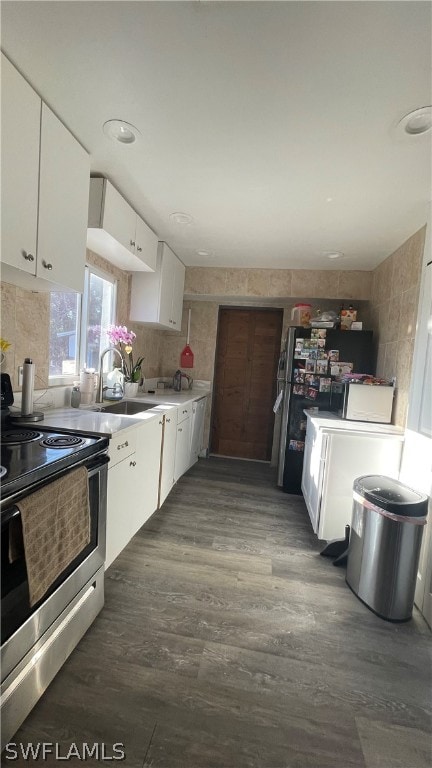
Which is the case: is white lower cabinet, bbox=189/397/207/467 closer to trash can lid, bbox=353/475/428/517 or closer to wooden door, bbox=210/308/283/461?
wooden door, bbox=210/308/283/461

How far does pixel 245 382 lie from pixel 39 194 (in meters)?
3.13

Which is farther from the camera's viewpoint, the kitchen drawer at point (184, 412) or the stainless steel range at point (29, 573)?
the kitchen drawer at point (184, 412)

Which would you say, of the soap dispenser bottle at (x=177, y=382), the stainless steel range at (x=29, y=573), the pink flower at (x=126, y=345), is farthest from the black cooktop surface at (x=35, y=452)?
the soap dispenser bottle at (x=177, y=382)

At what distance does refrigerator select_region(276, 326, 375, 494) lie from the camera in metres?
2.96

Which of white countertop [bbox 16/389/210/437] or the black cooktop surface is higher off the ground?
white countertop [bbox 16/389/210/437]

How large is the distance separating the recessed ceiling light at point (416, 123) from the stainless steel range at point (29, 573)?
1892 millimetres

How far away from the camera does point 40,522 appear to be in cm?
96

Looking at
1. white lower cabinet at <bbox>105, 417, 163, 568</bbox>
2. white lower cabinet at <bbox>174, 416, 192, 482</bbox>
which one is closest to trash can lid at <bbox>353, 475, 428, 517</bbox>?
white lower cabinet at <bbox>105, 417, 163, 568</bbox>

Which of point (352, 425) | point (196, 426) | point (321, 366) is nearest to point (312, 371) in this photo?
point (321, 366)

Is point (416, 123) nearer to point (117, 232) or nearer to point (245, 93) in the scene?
point (245, 93)

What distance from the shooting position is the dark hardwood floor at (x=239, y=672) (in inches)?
40.6

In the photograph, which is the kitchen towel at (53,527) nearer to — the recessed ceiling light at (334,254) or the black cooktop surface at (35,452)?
the black cooktop surface at (35,452)

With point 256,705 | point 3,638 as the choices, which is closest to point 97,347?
point 3,638

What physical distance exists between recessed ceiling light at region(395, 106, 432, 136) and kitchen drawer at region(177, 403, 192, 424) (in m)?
2.22
